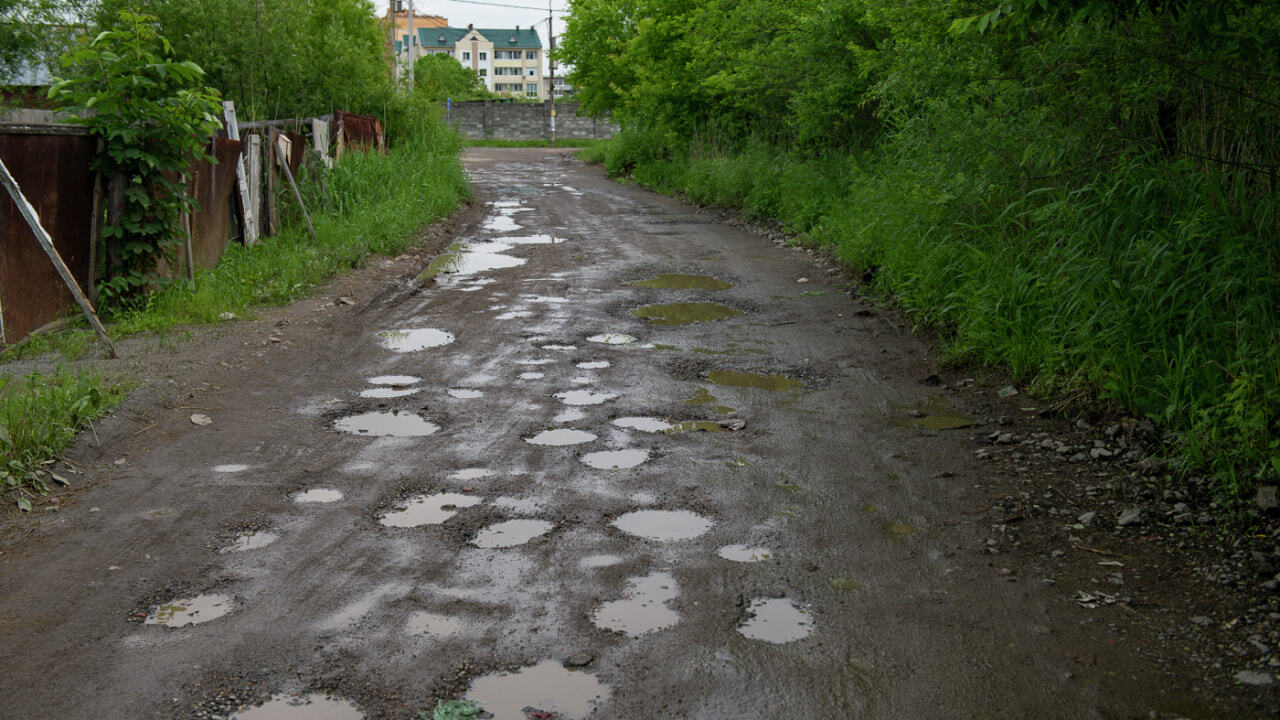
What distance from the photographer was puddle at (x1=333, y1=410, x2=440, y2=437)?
550 centimetres

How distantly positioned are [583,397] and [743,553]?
7.84 feet

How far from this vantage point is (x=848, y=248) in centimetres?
1068

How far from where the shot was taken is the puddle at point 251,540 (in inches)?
157

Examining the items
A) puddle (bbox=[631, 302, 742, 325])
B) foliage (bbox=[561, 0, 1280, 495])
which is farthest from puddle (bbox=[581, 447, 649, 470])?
puddle (bbox=[631, 302, 742, 325])

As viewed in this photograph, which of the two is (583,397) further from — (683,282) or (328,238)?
(328,238)

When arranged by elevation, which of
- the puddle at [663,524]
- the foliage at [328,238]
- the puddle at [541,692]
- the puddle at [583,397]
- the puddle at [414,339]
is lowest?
the puddle at [541,692]

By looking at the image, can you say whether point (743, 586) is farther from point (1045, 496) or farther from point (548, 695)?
point (1045, 496)

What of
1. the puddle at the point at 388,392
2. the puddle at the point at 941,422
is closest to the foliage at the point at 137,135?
the puddle at the point at 388,392

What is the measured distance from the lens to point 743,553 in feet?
13.0

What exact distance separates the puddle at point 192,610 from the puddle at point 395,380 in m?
3.00

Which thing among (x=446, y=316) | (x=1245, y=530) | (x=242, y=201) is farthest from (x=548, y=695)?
(x=242, y=201)


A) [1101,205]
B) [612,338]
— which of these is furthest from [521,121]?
[1101,205]

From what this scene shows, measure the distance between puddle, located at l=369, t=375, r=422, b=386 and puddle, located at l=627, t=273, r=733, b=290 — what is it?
388 cm

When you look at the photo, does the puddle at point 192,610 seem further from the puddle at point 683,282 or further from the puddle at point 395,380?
the puddle at point 683,282
